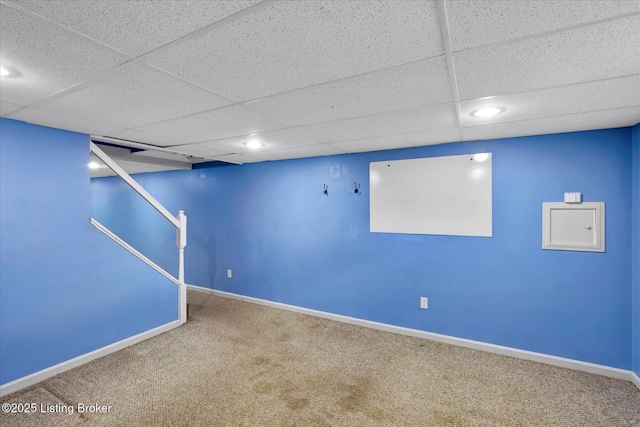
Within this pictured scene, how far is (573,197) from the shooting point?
2590 mm

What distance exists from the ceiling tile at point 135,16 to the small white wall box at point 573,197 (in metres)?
2.97

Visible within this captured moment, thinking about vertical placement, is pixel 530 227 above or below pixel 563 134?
below

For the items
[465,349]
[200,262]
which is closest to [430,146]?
[465,349]

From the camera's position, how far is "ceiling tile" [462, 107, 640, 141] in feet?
7.03

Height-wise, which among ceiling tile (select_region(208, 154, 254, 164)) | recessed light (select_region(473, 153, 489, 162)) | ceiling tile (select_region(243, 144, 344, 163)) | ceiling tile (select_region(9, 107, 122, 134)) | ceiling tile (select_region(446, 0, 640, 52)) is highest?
ceiling tile (select_region(208, 154, 254, 164))

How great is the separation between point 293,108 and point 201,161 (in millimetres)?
3313

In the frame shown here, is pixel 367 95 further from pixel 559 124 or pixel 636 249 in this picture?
pixel 636 249

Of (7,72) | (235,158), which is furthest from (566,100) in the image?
(235,158)

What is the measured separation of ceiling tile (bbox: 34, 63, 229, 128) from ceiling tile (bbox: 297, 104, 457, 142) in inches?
37.4

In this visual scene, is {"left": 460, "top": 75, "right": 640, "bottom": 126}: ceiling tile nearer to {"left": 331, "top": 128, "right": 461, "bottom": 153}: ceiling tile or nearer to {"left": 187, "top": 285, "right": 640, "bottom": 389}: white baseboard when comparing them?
{"left": 331, "top": 128, "right": 461, "bottom": 153}: ceiling tile

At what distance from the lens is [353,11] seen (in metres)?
1.03

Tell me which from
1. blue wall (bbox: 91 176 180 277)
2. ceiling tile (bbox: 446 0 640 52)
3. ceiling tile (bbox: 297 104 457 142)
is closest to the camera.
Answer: ceiling tile (bbox: 446 0 640 52)

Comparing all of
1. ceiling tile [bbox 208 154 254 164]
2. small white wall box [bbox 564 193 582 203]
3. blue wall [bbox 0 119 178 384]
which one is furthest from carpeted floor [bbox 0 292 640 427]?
ceiling tile [bbox 208 154 254 164]

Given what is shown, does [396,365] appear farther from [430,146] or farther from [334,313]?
[430,146]
